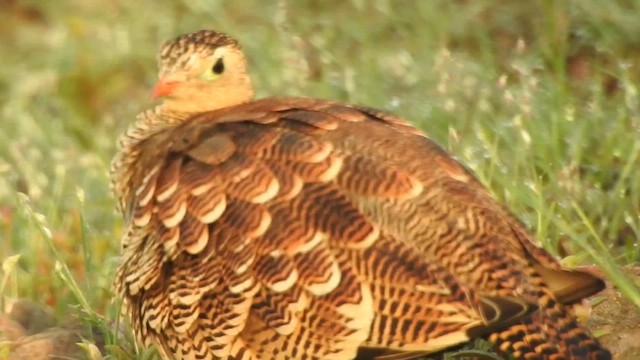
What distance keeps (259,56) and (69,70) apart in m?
1.80

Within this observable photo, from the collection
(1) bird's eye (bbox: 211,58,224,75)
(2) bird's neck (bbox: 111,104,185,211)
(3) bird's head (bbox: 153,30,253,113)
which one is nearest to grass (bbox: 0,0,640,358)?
(2) bird's neck (bbox: 111,104,185,211)

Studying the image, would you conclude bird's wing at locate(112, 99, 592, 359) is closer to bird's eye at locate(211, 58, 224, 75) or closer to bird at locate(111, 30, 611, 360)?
bird at locate(111, 30, 611, 360)

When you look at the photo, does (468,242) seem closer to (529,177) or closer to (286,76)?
(529,177)

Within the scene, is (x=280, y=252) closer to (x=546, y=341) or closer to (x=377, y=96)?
(x=546, y=341)

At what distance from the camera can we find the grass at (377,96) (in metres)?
4.61

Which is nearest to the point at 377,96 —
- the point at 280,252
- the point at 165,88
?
the point at 165,88

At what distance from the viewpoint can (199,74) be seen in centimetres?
444

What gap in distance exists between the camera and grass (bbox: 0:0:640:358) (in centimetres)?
461

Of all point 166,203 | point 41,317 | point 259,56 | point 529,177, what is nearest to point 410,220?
point 166,203

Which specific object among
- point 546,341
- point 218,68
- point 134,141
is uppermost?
point 218,68

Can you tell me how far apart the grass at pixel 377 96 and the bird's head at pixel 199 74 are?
1.47ft

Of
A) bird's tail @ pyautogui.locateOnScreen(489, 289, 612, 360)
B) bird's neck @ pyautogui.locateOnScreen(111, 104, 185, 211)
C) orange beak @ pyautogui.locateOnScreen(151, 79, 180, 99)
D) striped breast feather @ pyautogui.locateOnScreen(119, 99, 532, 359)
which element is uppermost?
orange beak @ pyautogui.locateOnScreen(151, 79, 180, 99)

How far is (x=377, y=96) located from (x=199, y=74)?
1.81 meters

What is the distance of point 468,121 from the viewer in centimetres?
556
